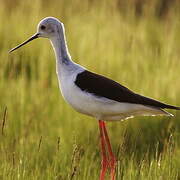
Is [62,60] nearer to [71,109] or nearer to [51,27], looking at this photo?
[51,27]

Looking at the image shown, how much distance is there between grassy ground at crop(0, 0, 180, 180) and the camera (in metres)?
3.80

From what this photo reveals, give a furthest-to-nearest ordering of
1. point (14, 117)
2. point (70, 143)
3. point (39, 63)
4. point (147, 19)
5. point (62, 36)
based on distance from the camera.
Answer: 1. point (147, 19)
2. point (39, 63)
3. point (14, 117)
4. point (70, 143)
5. point (62, 36)

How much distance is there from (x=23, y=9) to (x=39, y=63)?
209cm

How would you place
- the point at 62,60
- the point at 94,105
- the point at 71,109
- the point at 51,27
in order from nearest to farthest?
1. the point at 94,105
2. the point at 62,60
3. the point at 51,27
4. the point at 71,109

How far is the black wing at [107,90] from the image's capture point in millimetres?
3637

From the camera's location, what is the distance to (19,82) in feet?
18.2

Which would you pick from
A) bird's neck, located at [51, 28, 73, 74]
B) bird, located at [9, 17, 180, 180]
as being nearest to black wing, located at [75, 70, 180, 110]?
bird, located at [9, 17, 180, 180]

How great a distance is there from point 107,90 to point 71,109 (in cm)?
134

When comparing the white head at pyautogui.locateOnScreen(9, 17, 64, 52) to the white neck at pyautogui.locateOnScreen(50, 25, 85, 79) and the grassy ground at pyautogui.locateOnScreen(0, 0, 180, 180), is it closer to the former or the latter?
the white neck at pyautogui.locateOnScreen(50, 25, 85, 79)

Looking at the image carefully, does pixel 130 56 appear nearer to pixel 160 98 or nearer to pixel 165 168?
pixel 160 98

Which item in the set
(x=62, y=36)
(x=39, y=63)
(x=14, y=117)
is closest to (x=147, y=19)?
(x=39, y=63)

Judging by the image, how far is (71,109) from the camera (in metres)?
5.00

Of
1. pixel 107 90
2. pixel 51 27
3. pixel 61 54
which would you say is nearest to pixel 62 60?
pixel 61 54

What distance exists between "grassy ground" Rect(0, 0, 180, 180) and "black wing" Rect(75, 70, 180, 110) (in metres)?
0.21
